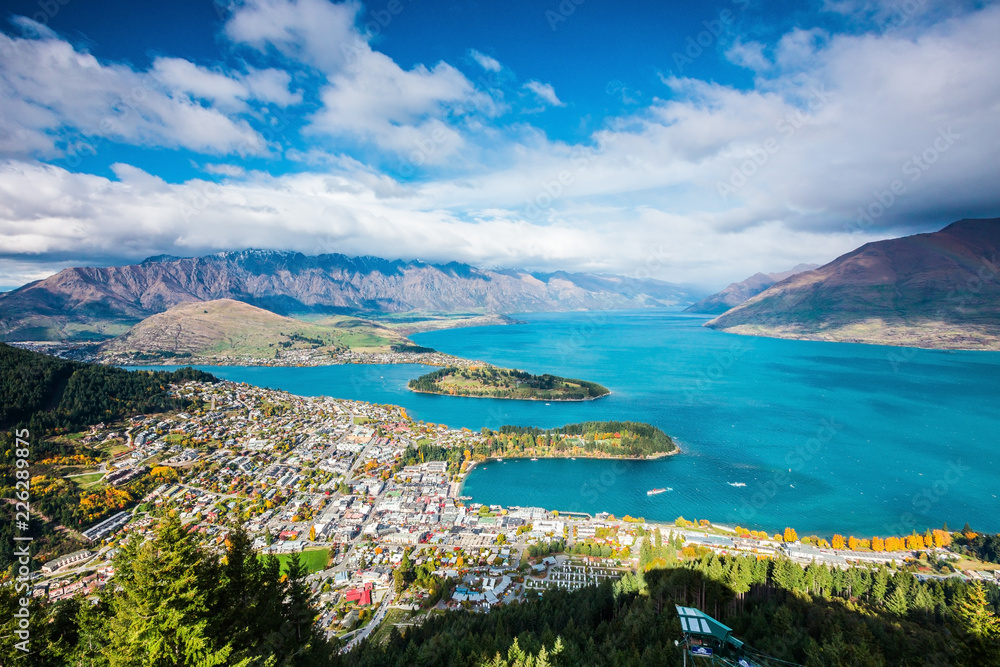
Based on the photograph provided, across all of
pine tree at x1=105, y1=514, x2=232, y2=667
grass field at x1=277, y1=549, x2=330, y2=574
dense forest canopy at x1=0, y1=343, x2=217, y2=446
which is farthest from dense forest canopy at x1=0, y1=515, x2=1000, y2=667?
dense forest canopy at x1=0, y1=343, x2=217, y2=446

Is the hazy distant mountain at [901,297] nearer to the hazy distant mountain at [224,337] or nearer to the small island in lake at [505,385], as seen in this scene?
the small island in lake at [505,385]

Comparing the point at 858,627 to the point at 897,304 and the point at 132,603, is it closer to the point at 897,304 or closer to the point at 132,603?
the point at 132,603

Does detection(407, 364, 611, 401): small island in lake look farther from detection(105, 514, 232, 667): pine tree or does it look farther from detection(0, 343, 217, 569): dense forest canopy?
detection(105, 514, 232, 667): pine tree

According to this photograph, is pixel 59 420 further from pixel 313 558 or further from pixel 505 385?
pixel 505 385

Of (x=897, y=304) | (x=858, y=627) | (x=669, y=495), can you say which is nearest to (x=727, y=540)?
(x=669, y=495)

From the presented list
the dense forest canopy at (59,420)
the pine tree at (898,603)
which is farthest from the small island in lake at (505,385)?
the pine tree at (898,603)
